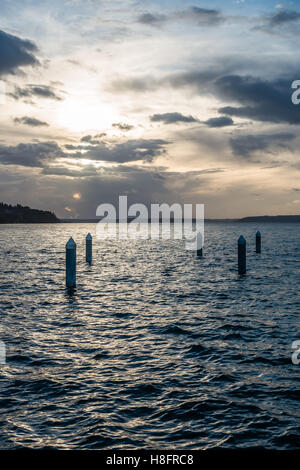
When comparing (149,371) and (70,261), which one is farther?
(70,261)

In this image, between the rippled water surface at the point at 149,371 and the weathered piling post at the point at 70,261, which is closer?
the rippled water surface at the point at 149,371

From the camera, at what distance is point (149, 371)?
9820 mm

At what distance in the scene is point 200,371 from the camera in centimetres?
991

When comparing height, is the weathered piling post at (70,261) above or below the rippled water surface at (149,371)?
above

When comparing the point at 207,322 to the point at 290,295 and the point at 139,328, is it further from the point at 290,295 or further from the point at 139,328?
the point at 290,295

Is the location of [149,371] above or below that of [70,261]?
below

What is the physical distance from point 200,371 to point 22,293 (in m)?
14.5

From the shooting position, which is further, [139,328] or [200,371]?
[139,328]

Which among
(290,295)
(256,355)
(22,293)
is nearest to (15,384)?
(256,355)

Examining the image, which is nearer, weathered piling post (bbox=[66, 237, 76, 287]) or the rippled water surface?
the rippled water surface

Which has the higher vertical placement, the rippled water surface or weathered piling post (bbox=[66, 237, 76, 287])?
weathered piling post (bbox=[66, 237, 76, 287])

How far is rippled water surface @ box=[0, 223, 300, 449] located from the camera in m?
6.90

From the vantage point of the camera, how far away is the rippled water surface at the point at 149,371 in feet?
22.6
